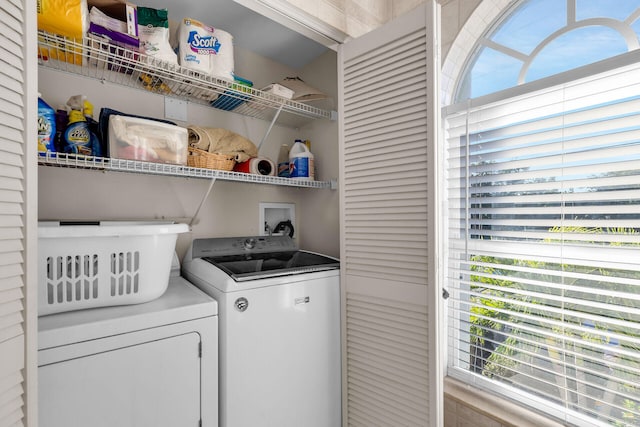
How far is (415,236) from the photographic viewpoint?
4.56 feet

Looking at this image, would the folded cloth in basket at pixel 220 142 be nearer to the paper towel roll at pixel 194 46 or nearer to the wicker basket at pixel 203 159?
the wicker basket at pixel 203 159

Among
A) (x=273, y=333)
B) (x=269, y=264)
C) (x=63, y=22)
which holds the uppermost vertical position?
(x=63, y=22)

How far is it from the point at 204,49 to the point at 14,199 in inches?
40.7

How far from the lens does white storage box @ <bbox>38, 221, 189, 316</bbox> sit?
3.35 feet

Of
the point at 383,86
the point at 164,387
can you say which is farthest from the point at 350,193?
the point at 164,387

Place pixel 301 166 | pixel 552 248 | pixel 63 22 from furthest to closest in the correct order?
1. pixel 301 166
2. pixel 552 248
3. pixel 63 22

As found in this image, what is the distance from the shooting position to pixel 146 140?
4.23ft

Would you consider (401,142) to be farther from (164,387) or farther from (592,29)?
(164,387)

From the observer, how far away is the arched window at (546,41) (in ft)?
4.15

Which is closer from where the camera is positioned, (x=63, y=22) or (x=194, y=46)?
(x=63, y=22)

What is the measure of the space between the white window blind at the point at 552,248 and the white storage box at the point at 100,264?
58.8 inches

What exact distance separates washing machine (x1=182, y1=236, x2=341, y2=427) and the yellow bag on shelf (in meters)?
1.02

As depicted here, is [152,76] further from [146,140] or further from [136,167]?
[136,167]

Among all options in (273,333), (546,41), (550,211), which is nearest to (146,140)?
(273,333)
